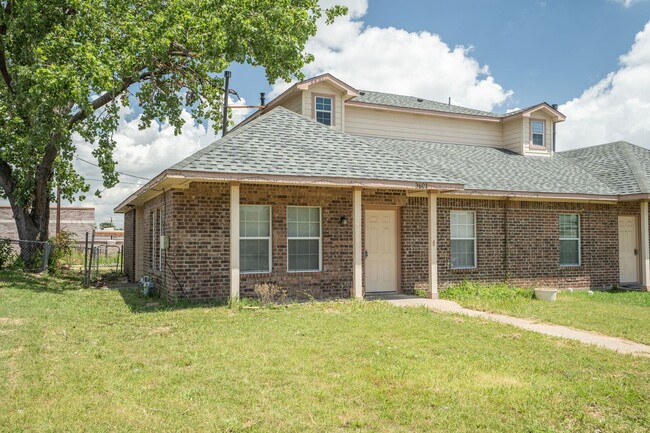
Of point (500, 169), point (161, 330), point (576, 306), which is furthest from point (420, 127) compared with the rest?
point (161, 330)

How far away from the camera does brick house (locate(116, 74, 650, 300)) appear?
1102 centimetres

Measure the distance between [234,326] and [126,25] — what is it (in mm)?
10919

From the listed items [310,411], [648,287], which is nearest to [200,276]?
[310,411]

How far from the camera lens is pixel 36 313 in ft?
33.5

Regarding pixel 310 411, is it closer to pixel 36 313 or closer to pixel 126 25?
pixel 36 313

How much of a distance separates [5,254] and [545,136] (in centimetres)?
2043

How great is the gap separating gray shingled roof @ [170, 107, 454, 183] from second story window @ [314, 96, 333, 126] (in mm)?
2683

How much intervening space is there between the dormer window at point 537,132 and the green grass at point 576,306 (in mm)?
6357

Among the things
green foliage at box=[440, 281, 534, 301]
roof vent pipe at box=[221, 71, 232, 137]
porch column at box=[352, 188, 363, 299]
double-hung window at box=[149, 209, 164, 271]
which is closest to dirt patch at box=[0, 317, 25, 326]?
double-hung window at box=[149, 209, 164, 271]

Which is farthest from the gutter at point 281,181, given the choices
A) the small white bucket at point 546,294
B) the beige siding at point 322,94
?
the beige siding at point 322,94

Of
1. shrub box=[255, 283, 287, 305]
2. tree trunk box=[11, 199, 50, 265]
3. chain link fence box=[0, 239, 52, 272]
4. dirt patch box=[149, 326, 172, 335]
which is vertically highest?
tree trunk box=[11, 199, 50, 265]

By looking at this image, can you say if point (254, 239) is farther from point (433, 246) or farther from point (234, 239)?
point (433, 246)

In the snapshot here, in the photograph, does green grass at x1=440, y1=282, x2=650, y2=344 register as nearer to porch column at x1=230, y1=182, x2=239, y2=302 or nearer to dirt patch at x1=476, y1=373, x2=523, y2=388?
dirt patch at x1=476, y1=373, x2=523, y2=388

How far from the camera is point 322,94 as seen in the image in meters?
16.3
